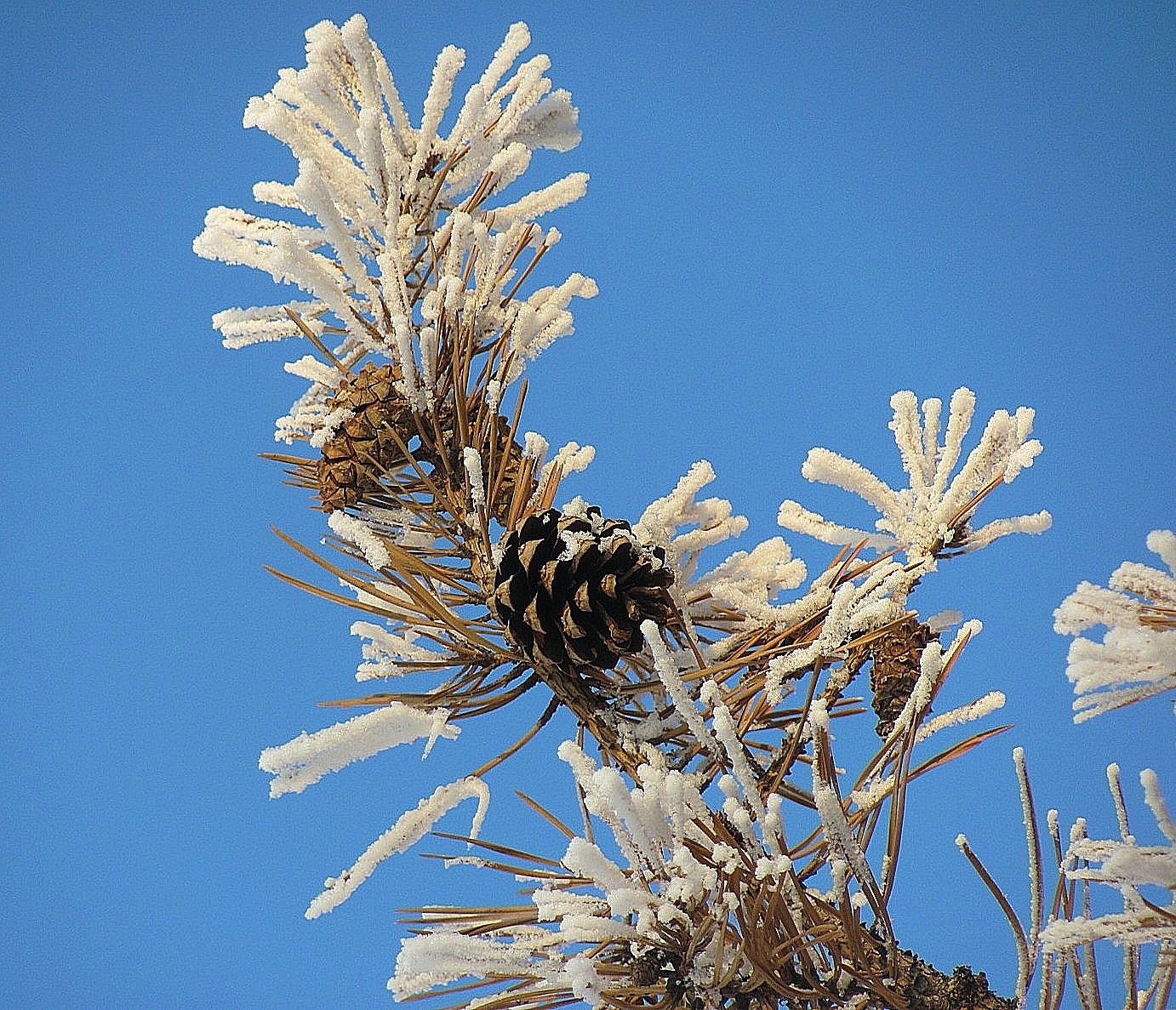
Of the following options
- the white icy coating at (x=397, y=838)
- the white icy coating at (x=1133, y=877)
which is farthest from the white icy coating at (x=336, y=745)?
the white icy coating at (x=1133, y=877)

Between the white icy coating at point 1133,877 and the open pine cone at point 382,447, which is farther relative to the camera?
the open pine cone at point 382,447

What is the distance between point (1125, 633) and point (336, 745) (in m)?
0.16

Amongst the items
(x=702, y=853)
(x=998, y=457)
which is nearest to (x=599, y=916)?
(x=702, y=853)

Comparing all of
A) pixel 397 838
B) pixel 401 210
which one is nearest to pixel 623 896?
pixel 397 838

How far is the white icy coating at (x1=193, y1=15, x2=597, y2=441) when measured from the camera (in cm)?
32

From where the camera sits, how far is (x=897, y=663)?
0.28 m

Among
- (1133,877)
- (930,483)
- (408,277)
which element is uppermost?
(408,277)

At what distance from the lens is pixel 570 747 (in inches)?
9.0

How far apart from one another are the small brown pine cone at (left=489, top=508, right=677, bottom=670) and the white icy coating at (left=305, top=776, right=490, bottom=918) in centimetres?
4

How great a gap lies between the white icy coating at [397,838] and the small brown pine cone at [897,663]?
102 mm

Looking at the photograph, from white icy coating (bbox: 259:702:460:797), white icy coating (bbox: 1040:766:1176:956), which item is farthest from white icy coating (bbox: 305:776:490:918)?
white icy coating (bbox: 1040:766:1176:956)

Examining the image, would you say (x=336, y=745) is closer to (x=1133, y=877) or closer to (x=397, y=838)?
(x=397, y=838)

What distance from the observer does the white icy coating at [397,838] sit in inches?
9.7

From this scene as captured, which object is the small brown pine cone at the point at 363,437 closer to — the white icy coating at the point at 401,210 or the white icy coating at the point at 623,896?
the white icy coating at the point at 401,210
